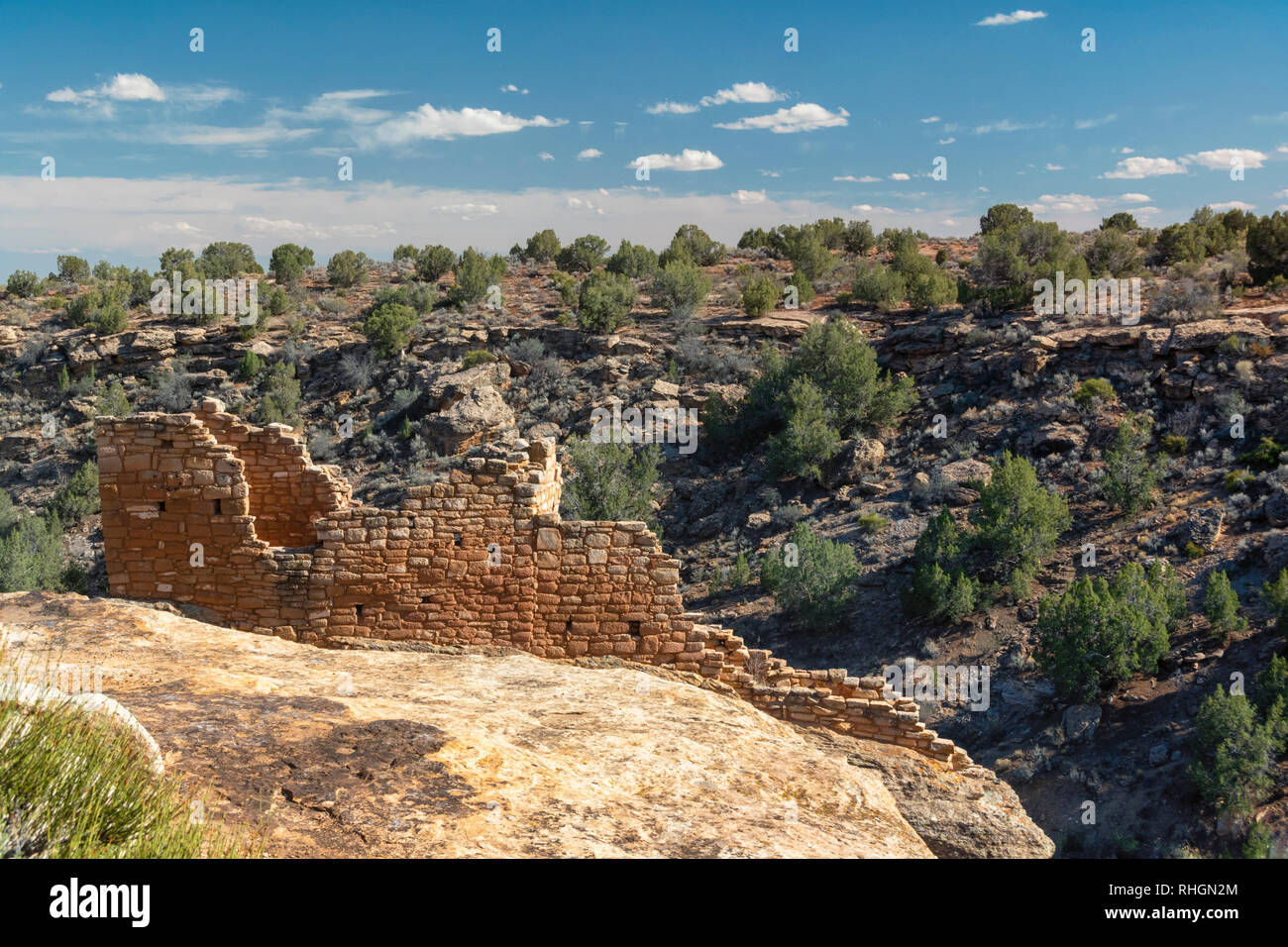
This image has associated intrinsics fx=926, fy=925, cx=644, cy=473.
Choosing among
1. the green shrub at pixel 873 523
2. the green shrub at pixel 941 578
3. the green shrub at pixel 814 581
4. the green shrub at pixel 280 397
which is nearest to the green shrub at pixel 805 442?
the green shrub at pixel 873 523

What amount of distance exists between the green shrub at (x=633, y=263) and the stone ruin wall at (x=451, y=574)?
1288 inches

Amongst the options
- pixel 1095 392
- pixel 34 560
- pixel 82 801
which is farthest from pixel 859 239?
pixel 82 801

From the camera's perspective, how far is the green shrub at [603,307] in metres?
33.4

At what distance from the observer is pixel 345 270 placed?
41.6 metres

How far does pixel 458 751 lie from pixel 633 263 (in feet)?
120

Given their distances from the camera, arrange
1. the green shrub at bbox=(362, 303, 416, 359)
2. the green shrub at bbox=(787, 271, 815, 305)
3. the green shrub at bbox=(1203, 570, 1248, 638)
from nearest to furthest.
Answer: the green shrub at bbox=(1203, 570, 1248, 638) → the green shrub at bbox=(362, 303, 416, 359) → the green shrub at bbox=(787, 271, 815, 305)

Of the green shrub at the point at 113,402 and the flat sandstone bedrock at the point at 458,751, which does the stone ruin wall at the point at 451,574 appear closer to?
the flat sandstone bedrock at the point at 458,751

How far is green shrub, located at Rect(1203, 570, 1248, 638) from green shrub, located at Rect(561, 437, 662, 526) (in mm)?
11817

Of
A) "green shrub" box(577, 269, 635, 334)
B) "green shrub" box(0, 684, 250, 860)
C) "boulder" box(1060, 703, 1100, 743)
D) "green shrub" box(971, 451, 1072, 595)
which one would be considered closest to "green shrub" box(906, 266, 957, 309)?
"green shrub" box(577, 269, 635, 334)

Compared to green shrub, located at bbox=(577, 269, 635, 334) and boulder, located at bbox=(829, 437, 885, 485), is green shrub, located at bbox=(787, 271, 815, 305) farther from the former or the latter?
boulder, located at bbox=(829, 437, 885, 485)

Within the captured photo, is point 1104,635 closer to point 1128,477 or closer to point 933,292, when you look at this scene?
point 1128,477

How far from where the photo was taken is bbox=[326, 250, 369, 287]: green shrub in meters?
41.6

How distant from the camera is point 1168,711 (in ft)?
50.4
